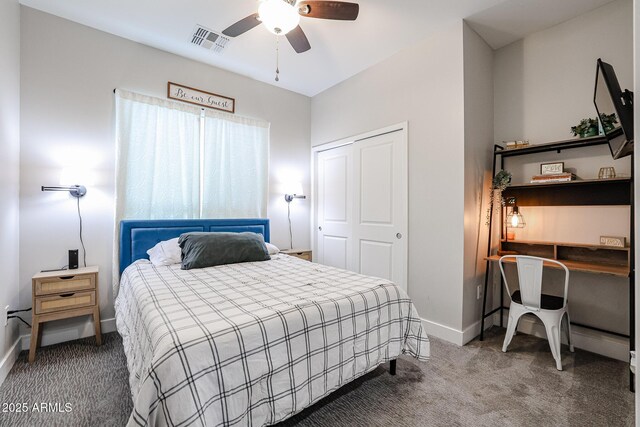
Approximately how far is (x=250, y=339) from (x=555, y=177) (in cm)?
293

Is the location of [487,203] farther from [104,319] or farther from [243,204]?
[104,319]

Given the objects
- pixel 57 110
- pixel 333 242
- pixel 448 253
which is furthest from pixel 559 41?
pixel 57 110

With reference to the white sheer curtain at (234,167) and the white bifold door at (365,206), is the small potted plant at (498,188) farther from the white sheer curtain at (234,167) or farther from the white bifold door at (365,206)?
the white sheer curtain at (234,167)

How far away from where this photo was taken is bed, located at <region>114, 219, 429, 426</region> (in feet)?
3.60

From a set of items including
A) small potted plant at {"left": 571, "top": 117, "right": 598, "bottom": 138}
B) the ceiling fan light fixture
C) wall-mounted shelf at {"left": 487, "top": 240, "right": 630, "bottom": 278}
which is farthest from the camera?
small potted plant at {"left": 571, "top": 117, "right": 598, "bottom": 138}

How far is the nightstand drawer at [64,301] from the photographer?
7.47 ft

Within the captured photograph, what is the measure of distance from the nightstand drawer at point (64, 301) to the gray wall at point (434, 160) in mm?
3105

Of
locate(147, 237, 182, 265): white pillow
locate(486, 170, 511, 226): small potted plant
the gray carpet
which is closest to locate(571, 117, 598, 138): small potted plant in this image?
locate(486, 170, 511, 226): small potted plant

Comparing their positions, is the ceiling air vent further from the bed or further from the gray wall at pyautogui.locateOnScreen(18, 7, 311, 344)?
the bed

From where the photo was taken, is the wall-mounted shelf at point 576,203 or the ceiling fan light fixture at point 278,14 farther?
the wall-mounted shelf at point 576,203

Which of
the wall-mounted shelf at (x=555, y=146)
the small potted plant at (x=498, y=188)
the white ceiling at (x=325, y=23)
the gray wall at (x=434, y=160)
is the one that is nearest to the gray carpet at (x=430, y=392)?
the gray wall at (x=434, y=160)

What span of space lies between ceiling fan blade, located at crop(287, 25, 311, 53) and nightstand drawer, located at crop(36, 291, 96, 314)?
9.21 ft

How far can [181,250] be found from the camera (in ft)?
8.93

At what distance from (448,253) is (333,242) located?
173 centimetres
